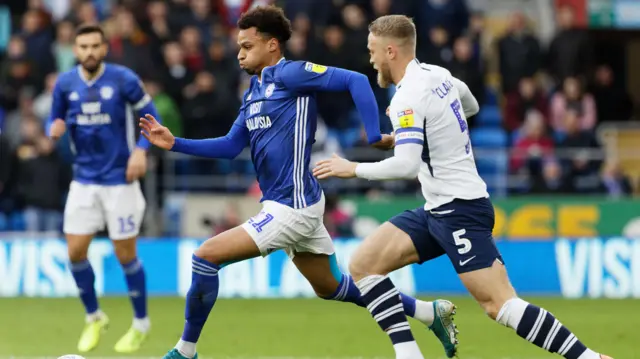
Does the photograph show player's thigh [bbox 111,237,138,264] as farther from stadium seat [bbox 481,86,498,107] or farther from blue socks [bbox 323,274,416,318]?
stadium seat [bbox 481,86,498,107]

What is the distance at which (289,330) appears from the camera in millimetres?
12492

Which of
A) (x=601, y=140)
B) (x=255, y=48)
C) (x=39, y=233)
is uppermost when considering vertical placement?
(x=255, y=48)

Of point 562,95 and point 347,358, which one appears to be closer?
point 347,358

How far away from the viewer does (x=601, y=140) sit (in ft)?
67.1

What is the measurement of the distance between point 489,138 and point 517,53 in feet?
4.85

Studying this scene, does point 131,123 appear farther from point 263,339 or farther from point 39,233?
point 39,233

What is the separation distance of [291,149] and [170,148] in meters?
0.85

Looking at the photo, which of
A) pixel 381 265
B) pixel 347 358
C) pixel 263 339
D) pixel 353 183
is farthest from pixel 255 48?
pixel 353 183

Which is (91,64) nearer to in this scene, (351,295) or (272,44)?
(272,44)

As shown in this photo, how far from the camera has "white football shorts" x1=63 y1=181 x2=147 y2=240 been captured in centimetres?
1123

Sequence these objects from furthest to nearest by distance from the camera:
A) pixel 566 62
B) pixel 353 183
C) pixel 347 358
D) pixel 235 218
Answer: pixel 566 62, pixel 353 183, pixel 235 218, pixel 347 358

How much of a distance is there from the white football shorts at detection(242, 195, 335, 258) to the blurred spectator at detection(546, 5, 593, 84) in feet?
43.5

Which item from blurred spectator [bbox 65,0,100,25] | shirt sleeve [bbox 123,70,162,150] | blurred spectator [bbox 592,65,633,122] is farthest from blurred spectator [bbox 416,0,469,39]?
shirt sleeve [bbox 123,70,162,150]

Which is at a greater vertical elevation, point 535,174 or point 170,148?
point 170,148
